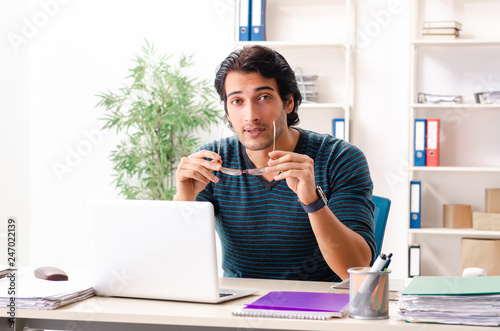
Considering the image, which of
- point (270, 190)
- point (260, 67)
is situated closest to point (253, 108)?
point (260, 67)

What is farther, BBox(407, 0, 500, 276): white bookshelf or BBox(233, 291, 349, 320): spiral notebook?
BBox(407, 0, 500, 276): white bookshelf

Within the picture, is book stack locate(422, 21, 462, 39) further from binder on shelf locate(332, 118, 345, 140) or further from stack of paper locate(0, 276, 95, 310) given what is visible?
stack of paper locate(0, 276, 95, 310)

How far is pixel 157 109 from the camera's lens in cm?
382

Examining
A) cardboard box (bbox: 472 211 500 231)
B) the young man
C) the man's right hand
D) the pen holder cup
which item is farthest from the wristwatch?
cardboard box (bbox: 472 211 500 231)

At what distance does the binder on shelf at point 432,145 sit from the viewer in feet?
11.7

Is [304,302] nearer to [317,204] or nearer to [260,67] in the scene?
[317,204]

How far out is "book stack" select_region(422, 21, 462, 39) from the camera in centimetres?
360

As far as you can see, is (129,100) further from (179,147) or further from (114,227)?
(114,227)

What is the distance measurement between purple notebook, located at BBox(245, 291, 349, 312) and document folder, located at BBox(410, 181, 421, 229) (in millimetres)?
2410

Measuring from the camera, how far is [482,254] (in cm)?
352

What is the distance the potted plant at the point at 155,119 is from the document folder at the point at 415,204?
1280mm

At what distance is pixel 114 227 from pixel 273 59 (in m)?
0.87

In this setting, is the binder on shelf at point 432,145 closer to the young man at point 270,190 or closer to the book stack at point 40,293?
the young man at point 270,190

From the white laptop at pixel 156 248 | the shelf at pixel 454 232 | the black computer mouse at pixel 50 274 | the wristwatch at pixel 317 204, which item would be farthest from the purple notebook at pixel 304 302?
the shelf at pixel 454 232
